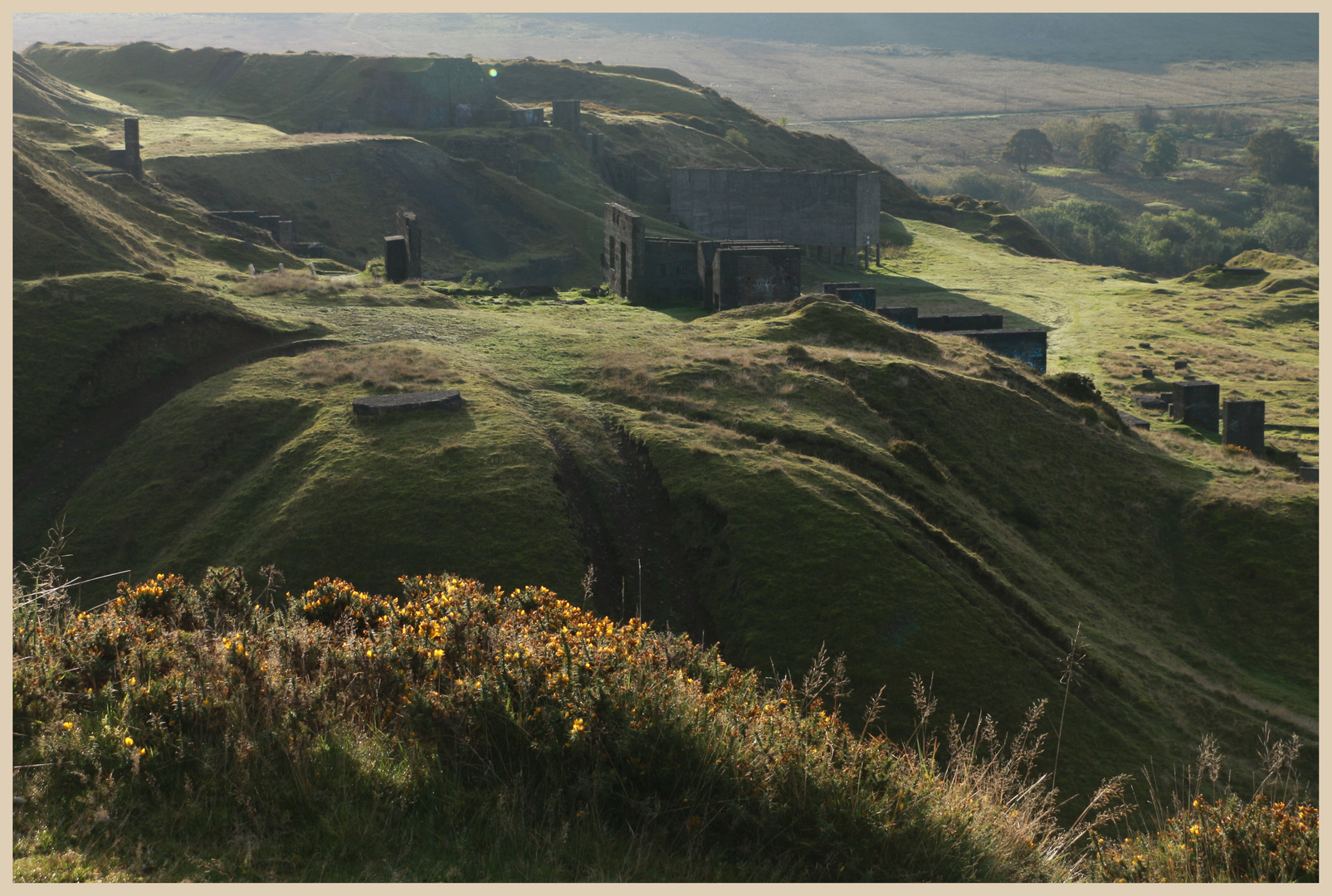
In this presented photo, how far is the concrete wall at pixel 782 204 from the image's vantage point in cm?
8600

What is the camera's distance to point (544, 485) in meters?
24.3

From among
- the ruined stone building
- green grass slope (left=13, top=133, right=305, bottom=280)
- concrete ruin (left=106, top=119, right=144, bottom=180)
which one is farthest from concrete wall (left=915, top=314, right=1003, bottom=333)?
the ruined stone building

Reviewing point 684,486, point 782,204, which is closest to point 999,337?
point 684,486

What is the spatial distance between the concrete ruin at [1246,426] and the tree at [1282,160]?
17050cm

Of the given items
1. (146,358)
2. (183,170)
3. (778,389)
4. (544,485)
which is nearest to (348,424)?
(544,485)

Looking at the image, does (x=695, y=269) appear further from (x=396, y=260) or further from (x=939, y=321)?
(x=396, y=260)

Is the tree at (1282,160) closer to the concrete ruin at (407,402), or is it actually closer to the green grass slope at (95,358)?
the green grass slope at (95,358)

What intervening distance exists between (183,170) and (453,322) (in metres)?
39.8

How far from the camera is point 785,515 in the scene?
23781 millimetres

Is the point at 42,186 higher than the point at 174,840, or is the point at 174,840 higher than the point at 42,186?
the point at 42,186

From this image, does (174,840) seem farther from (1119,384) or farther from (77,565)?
(1119,384)

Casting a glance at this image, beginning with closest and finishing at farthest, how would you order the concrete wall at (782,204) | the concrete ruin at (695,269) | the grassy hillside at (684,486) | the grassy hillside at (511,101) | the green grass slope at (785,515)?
the grassy hillside at (684,486)
the green grass slope at (785,515)
the concrete ruin at (695,269)
the concrete wall at (782,204)
the grassy hillside at (511,101)

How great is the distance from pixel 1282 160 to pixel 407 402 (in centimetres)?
20422

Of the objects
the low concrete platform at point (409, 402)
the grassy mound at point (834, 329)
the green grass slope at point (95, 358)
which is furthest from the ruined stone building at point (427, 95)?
the low concrete platform at point (409, 402)
